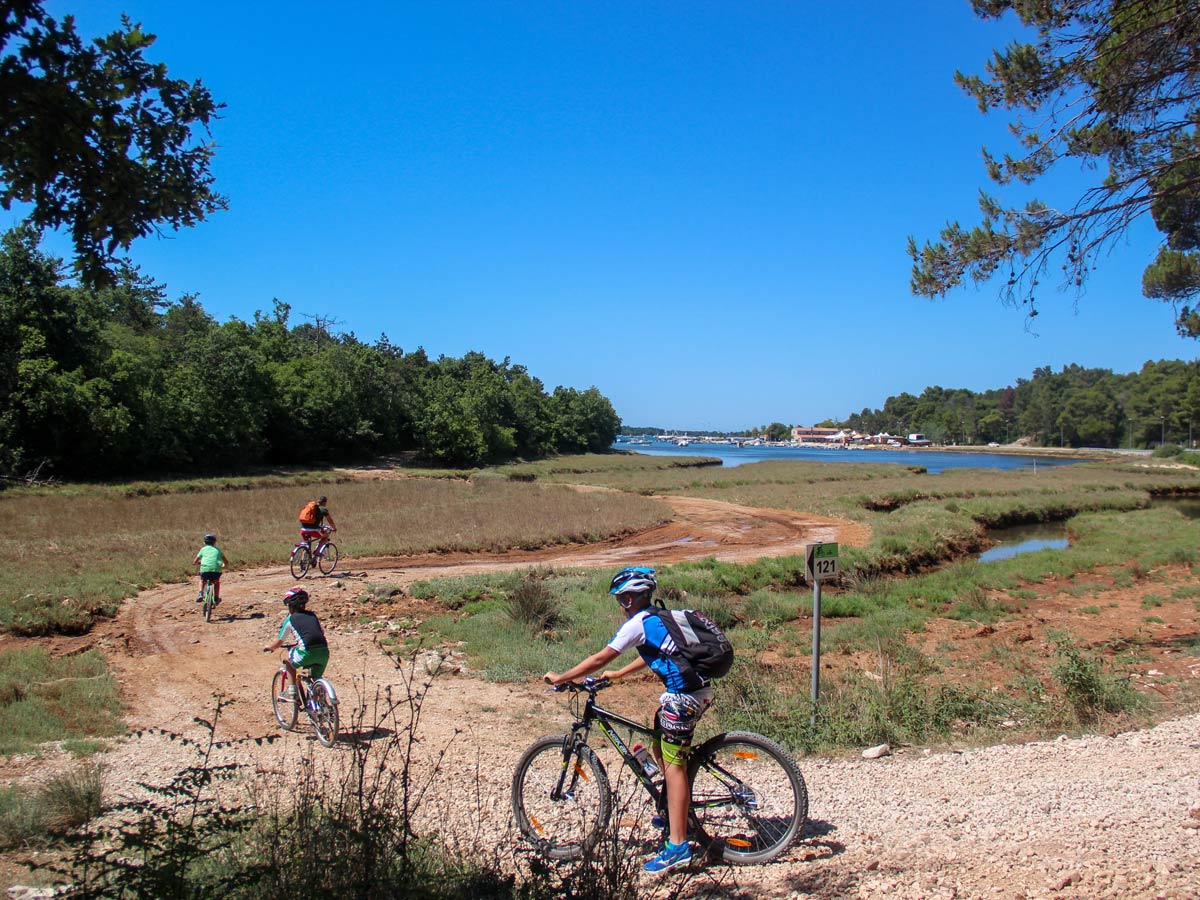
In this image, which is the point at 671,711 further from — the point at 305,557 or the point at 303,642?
the point at 305,557

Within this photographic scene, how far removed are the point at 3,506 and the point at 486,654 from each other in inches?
961

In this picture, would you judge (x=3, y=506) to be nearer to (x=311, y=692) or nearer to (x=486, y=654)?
(x=486, y=654)

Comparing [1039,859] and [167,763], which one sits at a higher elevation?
[1039,859]

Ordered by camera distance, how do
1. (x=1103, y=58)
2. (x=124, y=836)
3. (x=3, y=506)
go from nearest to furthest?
(x=124, y=836)
(x=1103, y=58)
(x=3, y=506)

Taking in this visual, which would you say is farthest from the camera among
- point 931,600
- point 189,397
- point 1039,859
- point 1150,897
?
point 189,397

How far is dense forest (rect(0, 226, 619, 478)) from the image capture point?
36062mm

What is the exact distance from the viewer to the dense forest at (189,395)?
36.1 meters

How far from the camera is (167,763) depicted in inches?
279

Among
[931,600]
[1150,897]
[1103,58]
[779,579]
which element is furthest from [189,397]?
[1150,897]

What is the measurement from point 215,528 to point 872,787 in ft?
78.9

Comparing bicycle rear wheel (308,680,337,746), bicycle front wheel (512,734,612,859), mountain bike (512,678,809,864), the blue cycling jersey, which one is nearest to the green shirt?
bicycle rear wheel (308,680,337,746)

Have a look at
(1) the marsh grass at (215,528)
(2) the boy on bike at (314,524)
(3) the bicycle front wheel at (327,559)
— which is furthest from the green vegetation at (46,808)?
(3) the bicycle front wheel at (327,559)

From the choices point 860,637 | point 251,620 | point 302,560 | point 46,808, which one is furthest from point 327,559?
point 46,808

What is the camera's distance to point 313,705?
7.90m
